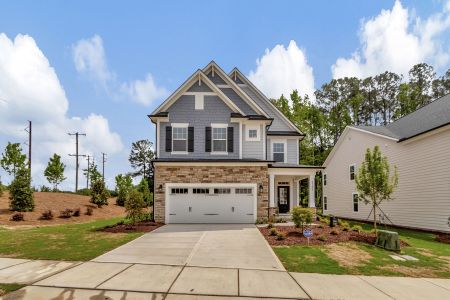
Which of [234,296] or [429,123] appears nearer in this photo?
[234,296]

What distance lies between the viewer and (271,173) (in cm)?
1948

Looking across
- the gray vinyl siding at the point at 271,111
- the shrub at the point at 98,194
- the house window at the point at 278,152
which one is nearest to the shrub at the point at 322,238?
the house window at the point at 278,152

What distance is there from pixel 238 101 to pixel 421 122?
12478 millimetres

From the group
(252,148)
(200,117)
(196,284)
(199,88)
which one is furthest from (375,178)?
(199,88)

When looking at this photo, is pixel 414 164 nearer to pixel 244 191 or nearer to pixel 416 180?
pixel 416 180

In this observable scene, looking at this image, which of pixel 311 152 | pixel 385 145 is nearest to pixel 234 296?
pixel 385 145

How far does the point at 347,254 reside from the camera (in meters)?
10.7

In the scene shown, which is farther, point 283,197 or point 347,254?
point 283,197

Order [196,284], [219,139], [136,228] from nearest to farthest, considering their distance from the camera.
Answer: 1. [196,284]
2. [136,228]
3. [219,139]

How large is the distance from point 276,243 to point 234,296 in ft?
19.9

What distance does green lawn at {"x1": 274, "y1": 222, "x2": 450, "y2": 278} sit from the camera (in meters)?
8.89

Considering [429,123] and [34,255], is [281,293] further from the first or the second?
[429,123]

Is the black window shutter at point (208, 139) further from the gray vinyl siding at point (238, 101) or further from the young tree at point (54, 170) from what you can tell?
the young tree at point (54, 170)

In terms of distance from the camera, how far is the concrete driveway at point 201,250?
9.13 m
